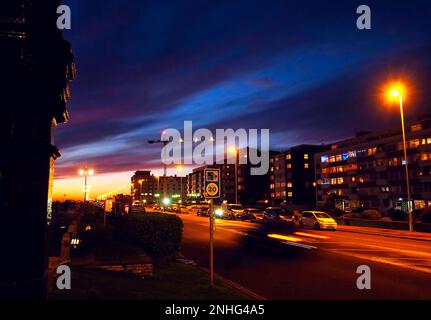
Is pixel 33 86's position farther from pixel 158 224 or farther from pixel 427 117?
pixel 427 117

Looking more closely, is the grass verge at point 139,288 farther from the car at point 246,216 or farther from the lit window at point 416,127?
the lit window at point 416,127

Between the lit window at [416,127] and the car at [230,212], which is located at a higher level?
the lit window at [416,127]

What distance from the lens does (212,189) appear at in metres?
9.35

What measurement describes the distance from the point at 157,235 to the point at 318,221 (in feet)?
72.0

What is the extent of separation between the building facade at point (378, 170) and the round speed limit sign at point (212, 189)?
198ft

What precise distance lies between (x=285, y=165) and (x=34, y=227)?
125 metres

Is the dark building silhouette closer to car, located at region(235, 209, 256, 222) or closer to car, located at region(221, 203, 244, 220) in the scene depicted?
car, located at region(235, 209, 256, 222)

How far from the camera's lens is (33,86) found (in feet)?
15.9

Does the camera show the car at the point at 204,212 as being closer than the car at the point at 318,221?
No

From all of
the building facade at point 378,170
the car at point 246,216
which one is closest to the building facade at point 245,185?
the building facade at point 378,170

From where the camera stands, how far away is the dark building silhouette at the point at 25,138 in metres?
4.69

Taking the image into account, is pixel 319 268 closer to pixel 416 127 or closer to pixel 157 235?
pixel 157 235

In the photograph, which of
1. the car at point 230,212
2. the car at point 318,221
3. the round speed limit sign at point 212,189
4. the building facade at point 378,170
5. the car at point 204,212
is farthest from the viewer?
the building facade at point 378,170

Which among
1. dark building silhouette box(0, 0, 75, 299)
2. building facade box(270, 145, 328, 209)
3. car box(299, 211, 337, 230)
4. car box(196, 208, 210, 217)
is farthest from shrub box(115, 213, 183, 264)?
building facade box(270, 145, 328, 209)
